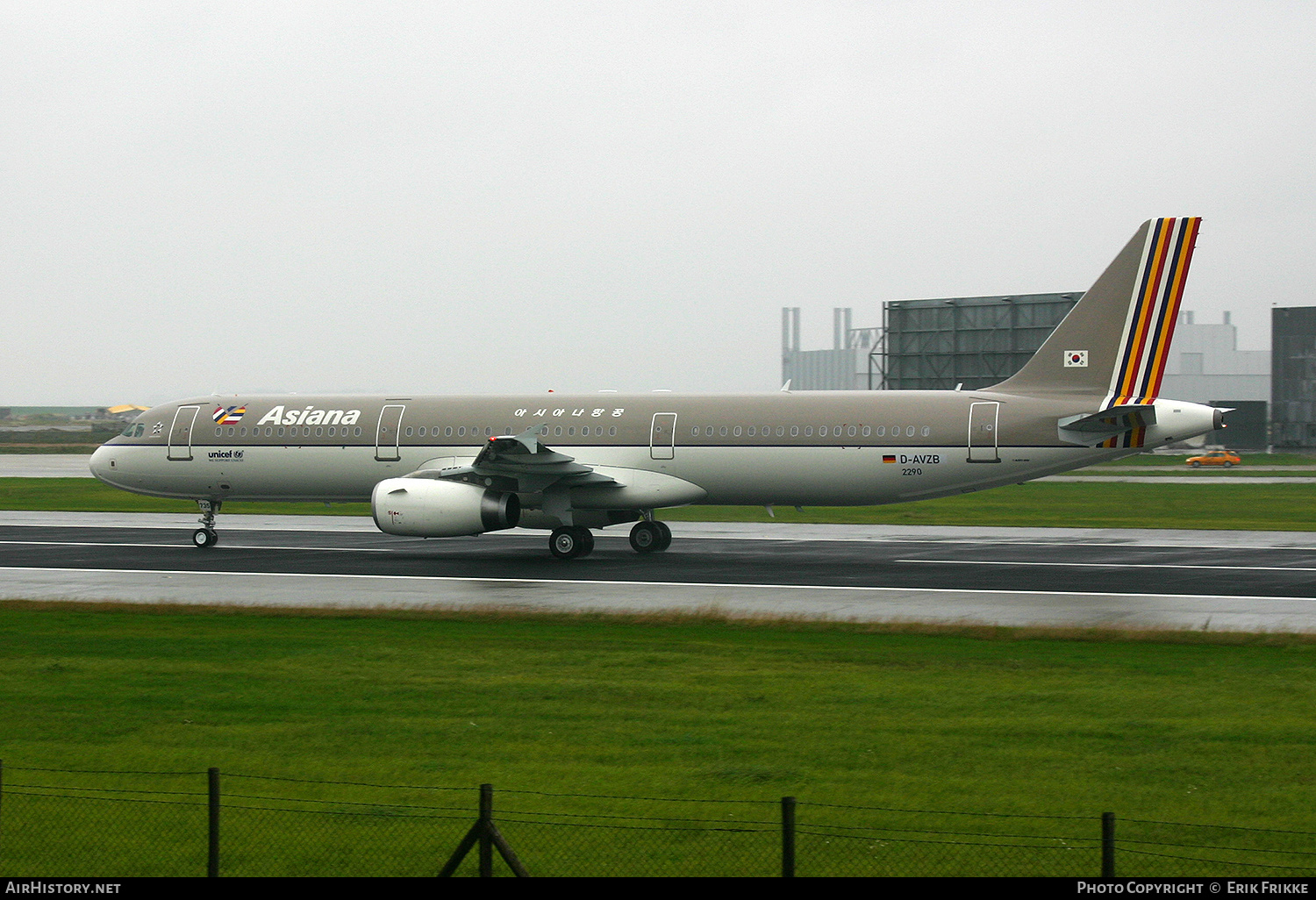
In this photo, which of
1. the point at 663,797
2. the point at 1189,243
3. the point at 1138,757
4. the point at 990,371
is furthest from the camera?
the point at 990,371

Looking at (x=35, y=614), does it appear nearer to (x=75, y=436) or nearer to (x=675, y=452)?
(x=675, y=452)

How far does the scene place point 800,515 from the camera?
49344 millimetres

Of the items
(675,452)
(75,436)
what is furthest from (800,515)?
(75,436)

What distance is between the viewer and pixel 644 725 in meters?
15.3

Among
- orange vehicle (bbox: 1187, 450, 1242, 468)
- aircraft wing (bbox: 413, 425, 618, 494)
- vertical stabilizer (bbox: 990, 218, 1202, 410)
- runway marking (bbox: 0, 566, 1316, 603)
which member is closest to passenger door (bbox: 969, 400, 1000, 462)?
vertical stabilizer (bbox: 990, 218, 1202, 410)

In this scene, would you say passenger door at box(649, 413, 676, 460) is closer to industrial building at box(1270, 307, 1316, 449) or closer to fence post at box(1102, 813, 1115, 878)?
fence post at box(1102, 813, 1115, 878)

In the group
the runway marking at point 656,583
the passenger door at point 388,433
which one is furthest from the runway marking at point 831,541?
the runway marking at point 656,583

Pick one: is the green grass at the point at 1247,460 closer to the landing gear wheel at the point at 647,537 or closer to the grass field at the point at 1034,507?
the grass field at the point at 1034,507

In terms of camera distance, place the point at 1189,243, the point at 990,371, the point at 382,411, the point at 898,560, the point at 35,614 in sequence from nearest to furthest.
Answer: the point at 35,614, the point at 1189,243, the point at 898,560, the point at 382,411, the point at 990,371

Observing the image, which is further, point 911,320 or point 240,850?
point 911,320

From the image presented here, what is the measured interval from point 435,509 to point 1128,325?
17.8 meters

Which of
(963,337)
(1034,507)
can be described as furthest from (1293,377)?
(1034,507)

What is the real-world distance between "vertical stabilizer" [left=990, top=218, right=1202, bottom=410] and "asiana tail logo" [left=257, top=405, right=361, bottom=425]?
1887cm
